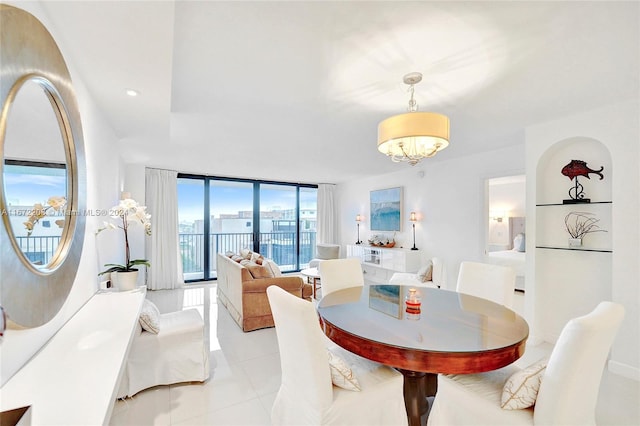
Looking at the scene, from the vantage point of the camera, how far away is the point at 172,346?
233 cm

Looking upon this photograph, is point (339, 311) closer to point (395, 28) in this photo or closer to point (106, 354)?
point (106, 354)

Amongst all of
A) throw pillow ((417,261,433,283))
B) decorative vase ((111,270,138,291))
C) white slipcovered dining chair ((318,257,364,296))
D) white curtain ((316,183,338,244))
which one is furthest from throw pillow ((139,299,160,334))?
white curtain ((316,183,338,244))

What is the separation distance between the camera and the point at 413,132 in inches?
75.9

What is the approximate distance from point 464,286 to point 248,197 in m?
5.38

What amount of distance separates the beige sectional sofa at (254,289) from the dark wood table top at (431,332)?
1553 millimetres

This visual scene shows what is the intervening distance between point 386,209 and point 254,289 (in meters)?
3.61

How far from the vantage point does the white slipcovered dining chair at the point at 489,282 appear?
247cm

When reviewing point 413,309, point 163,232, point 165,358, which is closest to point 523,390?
point 413,309

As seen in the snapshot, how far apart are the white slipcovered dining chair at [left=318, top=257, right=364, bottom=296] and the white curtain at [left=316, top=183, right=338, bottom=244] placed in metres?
4.60

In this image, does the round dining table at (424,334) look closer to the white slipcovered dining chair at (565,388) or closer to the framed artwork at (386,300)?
the framed artwork at (386,300)

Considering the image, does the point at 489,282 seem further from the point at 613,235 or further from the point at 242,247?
the point at 242,247

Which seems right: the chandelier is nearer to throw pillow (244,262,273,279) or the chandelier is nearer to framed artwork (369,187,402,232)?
throw pillow (244,262,273,279)

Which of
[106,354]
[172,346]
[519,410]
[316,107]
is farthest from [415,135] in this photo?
[172,346]

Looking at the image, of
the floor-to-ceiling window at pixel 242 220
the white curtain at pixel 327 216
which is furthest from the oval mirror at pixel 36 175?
the white curtain at pixel 327 216
